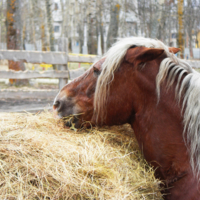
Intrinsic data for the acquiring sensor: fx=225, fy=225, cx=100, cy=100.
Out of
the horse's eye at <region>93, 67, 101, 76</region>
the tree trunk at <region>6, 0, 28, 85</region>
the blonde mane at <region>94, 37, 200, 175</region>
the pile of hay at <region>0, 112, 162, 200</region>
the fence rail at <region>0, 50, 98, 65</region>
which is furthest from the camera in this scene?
the tree trunk at <region>6, 0, 28, 85</region>

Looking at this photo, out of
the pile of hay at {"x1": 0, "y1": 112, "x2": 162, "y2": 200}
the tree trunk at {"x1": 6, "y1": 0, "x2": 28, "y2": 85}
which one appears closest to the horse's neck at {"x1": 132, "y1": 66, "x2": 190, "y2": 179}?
the pile of hay at {"x1": 0, "y1": 112, "x2": 162, "y2": 200}

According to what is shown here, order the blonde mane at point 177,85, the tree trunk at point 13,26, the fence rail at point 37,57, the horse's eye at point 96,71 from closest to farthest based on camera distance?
the blonde mane at point 177,85, the horse's eye at point 96,71, the fence rail at point 37,57, the tree trunk at point 13,26

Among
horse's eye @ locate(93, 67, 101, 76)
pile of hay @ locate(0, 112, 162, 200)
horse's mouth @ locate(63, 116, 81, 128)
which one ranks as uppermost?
horse's eye @ locate(93, 67, 101, 76)

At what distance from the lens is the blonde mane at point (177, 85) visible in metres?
1.54

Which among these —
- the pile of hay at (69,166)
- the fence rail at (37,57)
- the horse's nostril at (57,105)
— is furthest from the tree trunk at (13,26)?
the pile of hay at (69,166)

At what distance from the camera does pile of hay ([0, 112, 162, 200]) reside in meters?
1.28

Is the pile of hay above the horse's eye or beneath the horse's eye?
beneath

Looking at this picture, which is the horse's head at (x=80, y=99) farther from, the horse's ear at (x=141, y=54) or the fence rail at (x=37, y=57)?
the fence rail at (x=37, y=57)

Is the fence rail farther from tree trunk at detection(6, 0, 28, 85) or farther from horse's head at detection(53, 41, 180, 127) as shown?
horse's head at detection(53, 41, 180, 127)

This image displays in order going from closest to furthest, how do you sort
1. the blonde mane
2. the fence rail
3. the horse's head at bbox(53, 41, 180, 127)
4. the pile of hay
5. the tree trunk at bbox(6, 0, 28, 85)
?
the pile of hay → the blonde mane → the horse's head at bbox(53, 41, 180, 127) → the fence rail → the tree trunk at bbox(6, 0, 28, 85)

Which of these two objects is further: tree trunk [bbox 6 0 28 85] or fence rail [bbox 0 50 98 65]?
tree trunk [bbox 6 0 28 85]

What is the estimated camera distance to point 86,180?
1346mm

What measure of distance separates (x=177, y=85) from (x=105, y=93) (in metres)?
0.53

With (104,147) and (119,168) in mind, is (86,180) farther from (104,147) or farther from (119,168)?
(104,147)
